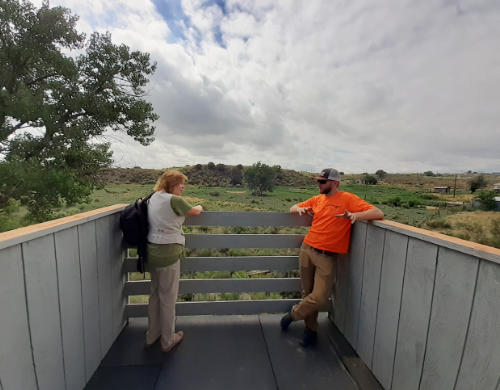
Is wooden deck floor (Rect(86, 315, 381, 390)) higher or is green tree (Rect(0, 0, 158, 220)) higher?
green tree (Rect(0, 0, 158, 220))

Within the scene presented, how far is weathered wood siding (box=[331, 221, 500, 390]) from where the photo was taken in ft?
4.06

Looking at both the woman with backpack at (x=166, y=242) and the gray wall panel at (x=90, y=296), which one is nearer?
the gray wall panel at (x=90, y=296)

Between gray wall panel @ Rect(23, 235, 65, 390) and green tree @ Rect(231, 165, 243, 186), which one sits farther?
green tree @ Rect(231, 165, 243, 186)

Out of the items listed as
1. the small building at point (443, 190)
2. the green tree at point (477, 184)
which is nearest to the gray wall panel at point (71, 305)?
the small building at point (443, 190)

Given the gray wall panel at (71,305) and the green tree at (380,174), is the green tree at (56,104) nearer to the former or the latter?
the gray wall panel at (71,305)

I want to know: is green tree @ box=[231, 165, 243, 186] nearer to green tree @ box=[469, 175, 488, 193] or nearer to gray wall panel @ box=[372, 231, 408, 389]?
green tree @ box=[469, 175, 488, 193]

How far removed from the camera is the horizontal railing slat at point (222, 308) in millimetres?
2846

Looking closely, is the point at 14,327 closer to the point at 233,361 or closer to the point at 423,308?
the point at 233,361

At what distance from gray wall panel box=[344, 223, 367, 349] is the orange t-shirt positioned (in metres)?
0.09

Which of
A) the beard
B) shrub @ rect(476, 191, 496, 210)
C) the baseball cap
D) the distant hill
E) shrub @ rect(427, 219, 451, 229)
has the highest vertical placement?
the baseball cap

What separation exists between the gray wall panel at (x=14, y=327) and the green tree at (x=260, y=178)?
197ft

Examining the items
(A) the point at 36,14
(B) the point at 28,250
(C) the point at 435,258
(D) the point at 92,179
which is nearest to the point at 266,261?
(C) the point at 435,258

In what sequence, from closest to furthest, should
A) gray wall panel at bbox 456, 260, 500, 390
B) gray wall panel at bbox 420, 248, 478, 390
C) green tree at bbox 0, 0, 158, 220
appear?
gray wall panel at bbox 456, 260, 500, 390
gray wall panel at bbox 420, 248, 478, 390
green tree at bbox 0, 0, 158, 220

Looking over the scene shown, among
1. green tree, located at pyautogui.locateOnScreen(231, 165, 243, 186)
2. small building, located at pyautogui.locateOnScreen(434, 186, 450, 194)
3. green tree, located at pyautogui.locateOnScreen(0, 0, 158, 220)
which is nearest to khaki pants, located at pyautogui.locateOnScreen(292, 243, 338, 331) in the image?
green tree, located at pyautogui.locateOnScreen(0, 0, 158, 220)
